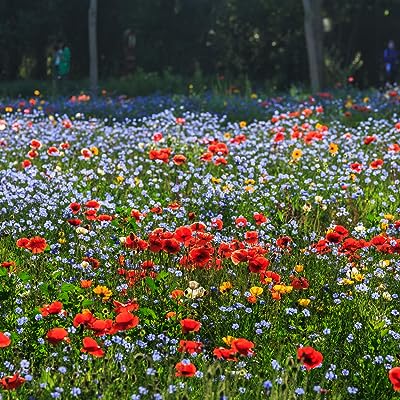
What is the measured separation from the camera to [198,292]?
3.78 metres

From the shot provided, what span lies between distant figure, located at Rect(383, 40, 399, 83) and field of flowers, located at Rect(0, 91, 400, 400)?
52.1ft

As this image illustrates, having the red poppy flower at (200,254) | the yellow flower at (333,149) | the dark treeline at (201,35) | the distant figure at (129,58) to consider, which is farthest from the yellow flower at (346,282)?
the distant figure at (129,58)

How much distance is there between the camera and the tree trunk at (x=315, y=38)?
640 inches

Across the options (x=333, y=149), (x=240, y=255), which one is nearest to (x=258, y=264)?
(x=240, y=255)

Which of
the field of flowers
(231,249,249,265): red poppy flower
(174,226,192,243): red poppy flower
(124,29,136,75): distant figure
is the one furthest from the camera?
(124,29,136,75): distant figure

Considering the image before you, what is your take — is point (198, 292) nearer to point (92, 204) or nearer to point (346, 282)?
point (346, 282)

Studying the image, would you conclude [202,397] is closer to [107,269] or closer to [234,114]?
[107,269]

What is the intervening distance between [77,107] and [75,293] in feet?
29.8

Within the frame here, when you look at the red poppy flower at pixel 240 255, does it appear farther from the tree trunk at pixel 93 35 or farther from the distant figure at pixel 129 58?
the distant figure at pixel 129 58

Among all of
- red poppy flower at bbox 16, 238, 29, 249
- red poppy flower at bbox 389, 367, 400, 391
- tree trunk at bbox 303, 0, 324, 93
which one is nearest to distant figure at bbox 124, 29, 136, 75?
tree trunk at bbox 303, 0, 324, 93

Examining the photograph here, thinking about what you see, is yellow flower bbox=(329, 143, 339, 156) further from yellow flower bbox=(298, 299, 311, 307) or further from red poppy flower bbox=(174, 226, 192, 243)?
red poppy flower bbox=(174, 226, 192, 243)

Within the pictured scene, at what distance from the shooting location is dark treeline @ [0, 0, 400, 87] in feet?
73.0

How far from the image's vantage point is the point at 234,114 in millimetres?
11836

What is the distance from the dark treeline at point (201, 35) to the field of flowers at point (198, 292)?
52.3 ft
